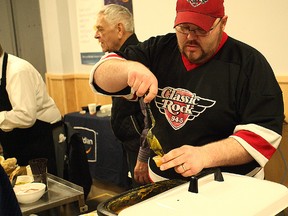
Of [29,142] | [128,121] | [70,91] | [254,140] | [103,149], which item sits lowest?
[103,149]

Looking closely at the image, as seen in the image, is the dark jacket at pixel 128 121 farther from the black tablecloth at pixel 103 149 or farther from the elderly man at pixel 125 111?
the black tablecloth at pixel 103 149

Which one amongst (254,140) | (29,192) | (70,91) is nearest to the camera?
(254,140)

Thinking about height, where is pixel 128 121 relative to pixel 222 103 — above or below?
below

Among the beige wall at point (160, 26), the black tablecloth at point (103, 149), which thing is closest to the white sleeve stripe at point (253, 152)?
the beige wall at point (160, 26)

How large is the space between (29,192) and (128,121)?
0.56 m

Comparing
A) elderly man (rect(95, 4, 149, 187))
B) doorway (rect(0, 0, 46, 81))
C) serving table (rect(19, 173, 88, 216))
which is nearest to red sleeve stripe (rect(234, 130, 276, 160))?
elderly man (rect(95, 4, 149, 187))

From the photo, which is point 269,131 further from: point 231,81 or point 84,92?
point 84,92

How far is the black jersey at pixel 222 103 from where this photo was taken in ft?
3.53

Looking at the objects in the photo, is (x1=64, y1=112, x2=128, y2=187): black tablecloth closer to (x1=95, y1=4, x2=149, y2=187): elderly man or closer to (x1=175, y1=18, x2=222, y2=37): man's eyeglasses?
(x1=95, y1=4, x2=149, y2=187): elderly man

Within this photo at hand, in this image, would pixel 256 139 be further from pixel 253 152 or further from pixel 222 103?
pixel 222 103

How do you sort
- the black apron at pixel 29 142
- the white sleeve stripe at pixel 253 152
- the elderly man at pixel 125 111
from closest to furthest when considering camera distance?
1. the white sleeve stripe at pixel 253 152
2. the elderly man at pixel 125 111
3. the black apron at pixel 29 142

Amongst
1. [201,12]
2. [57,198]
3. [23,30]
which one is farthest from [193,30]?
[23,30]

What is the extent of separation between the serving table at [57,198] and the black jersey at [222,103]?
37 centimetres

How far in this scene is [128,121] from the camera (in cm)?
176
